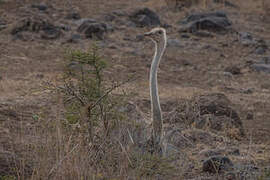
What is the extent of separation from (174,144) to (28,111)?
2.40 m

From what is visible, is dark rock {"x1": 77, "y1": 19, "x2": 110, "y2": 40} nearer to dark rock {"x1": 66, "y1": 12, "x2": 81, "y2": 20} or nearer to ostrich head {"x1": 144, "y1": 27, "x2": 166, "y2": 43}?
dark rock {"x1": 66, "y1": 12, "x2": 81, "y2": 20}

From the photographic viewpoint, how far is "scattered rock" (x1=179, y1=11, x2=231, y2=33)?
15.6 m

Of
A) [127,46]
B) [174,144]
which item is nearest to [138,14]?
[127,46]

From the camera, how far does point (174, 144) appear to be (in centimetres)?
636

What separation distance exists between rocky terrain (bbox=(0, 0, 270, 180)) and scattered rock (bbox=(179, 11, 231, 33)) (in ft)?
0.10

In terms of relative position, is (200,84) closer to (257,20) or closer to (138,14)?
(138,14)

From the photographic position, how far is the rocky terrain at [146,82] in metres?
4.82

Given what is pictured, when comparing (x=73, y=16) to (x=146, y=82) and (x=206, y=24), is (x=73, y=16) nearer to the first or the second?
(x=206, y=24)

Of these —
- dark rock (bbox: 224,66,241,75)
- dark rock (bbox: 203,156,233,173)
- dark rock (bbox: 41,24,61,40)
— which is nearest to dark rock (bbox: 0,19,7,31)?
dark rock (bbox: 41,24,61,40)

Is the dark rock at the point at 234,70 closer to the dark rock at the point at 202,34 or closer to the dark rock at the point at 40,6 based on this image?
the dark rock at the point at 202,34

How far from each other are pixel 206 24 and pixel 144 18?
1711 mm

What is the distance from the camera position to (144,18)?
15797mm

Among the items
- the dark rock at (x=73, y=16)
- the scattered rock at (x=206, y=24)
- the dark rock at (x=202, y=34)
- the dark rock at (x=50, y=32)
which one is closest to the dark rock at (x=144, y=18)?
the scattered rock at (x=206, y=24)

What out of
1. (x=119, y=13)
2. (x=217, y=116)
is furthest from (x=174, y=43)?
(x=217, y=116)
